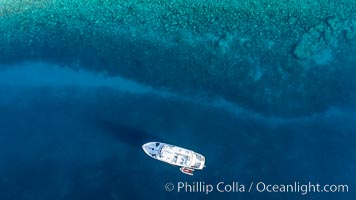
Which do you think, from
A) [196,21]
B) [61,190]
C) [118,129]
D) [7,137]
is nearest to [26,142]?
[7,137]

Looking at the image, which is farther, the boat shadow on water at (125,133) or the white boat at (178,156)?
the boat shadow on water at (125,133)

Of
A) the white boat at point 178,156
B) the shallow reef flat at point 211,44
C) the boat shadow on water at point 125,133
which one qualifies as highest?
the shallow reef flat at point 211,44

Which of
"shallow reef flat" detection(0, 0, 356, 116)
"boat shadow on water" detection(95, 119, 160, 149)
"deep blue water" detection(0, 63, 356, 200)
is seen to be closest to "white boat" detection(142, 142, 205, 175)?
"deep blue water" detection(0, 63, 356, 200)

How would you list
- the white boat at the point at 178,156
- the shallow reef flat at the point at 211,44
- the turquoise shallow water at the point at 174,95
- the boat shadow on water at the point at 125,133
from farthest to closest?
the shallow reef flat at the point at 211,44 < the boat shadow on water at the point at 125,133 < the turquoise shallow water at the point at 174,95 < the white boat at the point at 178,156

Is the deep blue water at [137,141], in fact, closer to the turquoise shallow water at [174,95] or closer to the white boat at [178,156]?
the turquoise shallow water at [174,95]

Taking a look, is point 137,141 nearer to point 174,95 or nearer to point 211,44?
point 174,95

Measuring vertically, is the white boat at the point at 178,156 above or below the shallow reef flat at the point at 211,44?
below

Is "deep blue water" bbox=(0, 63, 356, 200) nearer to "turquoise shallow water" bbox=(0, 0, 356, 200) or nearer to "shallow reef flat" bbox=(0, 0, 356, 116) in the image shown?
"turquoise shallow water" bbox=(0, 0, 356, 200)

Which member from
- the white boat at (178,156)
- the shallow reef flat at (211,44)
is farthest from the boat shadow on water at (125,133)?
the shallow reef flat at (211,44)

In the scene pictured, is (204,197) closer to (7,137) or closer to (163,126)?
(163,126)
